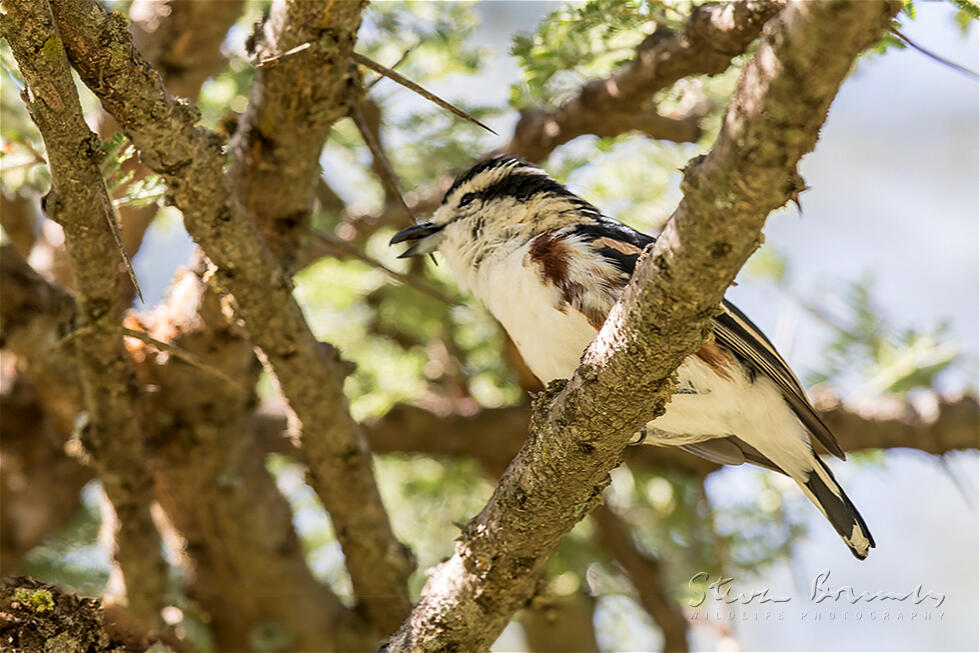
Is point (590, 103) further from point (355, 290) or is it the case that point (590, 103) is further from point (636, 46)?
point (355, 290)

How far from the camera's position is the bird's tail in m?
3.42

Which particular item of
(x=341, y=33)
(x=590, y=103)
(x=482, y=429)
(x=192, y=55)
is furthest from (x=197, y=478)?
(x=590, y=103)

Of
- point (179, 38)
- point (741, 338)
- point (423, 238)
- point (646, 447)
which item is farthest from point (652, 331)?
point (646, 447)

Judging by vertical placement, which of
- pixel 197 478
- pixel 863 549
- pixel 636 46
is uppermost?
pixel 636 46

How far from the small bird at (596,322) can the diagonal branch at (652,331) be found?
0.52 m

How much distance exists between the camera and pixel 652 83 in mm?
3967

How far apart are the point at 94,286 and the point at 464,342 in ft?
10.1

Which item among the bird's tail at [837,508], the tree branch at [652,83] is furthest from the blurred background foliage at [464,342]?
the bird's tail at [837,508]

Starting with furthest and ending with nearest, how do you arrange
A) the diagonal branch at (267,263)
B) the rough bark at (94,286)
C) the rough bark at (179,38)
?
1. the rough bark at (179,38)
2. the diagonal branch at (267,263)
3. the rough bark at (94,286)

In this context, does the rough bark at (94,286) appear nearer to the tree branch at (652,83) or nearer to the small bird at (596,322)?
the small bird at (596,322)

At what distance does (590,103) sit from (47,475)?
11.7 feet

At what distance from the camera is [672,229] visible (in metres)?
1.99

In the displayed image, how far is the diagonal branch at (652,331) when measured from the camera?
1.67 m

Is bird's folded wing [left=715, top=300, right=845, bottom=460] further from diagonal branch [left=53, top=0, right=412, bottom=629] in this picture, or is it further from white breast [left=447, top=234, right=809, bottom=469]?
diagonal branch [left=53, top=0, right=412, bottom=629]
